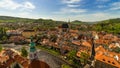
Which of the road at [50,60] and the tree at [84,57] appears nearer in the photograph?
the tree at [84,57]

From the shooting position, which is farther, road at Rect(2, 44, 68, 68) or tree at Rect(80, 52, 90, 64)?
road at Rect(2, 44, 68, 68)

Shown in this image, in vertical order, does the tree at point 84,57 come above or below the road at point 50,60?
above

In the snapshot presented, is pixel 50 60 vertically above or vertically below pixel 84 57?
below

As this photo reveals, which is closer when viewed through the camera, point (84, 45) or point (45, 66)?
point (45, 66)

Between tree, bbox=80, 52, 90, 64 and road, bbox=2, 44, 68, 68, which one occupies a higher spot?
tree, bbox=80, 52, 90, 64

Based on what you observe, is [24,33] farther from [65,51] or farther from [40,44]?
[65,51]

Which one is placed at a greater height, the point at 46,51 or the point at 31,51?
the point at 31,51

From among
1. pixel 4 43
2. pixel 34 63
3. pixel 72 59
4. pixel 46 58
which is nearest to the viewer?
pixel 34 63

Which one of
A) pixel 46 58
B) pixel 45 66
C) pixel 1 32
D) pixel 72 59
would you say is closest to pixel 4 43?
pixel 1 32

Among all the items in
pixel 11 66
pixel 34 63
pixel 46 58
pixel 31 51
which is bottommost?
pixel 46 58

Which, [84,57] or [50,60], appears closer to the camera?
[84,57]

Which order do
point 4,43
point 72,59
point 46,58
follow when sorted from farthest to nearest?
point 4,43
point 46,58
point 72,59
